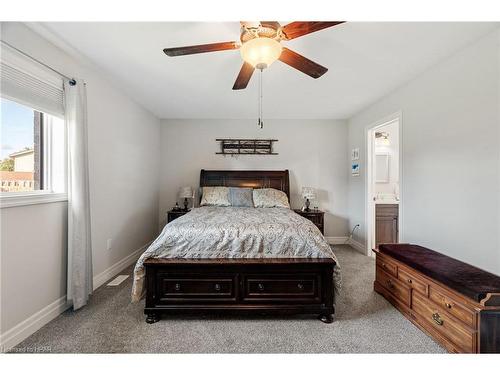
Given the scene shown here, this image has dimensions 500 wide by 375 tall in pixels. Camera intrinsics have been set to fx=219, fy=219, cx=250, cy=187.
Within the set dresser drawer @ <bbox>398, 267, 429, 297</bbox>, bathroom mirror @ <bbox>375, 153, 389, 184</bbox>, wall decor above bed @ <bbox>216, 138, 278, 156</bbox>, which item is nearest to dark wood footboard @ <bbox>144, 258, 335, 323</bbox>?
dresser drawer @ <bbox>398, 267, 429, 297</bbox>

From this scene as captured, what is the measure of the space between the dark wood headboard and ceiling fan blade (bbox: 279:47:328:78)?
248 centimetres

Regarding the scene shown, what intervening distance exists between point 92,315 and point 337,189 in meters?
4.12

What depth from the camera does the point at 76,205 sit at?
80.2 inches

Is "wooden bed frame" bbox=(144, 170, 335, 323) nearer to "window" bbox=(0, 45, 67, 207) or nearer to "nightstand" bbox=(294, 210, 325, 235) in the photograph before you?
"window" bbox=(0, 45, 67, 207)

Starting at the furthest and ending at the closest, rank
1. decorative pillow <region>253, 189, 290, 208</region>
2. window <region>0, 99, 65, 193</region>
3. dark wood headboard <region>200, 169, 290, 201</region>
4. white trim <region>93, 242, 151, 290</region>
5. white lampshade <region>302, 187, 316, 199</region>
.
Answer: dark wood headboard <region>200, 169, 290, 201</region>, white lampshade <region>302, 187, 316, 199</region>, decorative pillow <region>253, 189, 290, 208</region>, white trim <region>93, 242, 151, 290</region>, window <region>0, 99, 65, 193</region>

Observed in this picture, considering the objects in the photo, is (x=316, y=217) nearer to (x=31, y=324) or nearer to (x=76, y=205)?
(x=76, y=205)

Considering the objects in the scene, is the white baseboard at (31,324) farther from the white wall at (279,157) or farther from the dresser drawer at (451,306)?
the dresser drawer at (451,306)

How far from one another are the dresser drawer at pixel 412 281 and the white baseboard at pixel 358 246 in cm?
177

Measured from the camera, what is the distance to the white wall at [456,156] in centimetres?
178

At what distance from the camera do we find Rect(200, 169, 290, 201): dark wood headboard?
13.8 feet

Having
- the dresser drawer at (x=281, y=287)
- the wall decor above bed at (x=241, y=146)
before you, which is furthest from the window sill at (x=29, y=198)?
the wall decor above bed at (x=241, y=146)
